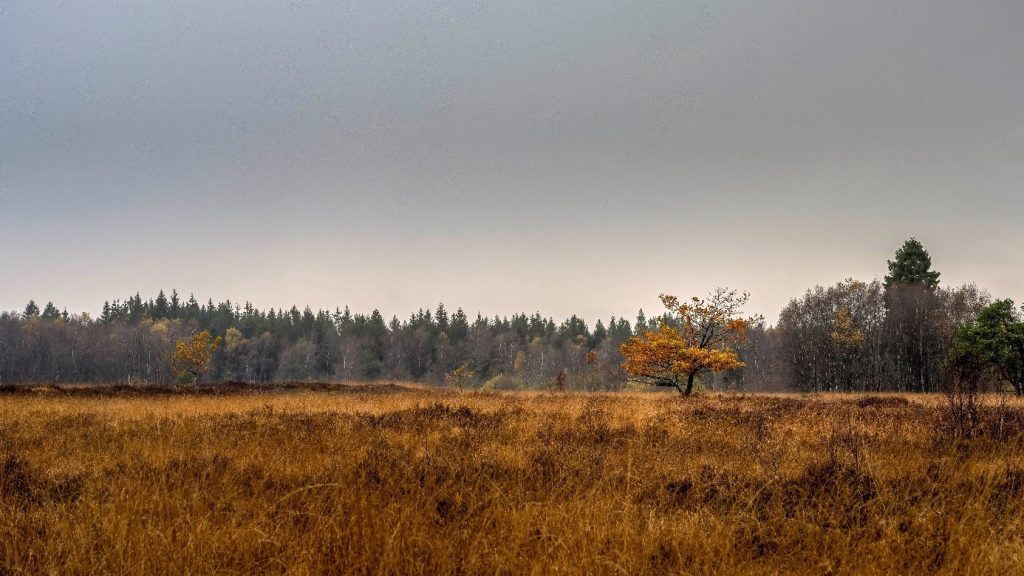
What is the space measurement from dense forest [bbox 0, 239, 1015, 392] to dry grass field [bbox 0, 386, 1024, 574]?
18354mm

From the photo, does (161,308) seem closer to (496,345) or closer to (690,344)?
(496,345)

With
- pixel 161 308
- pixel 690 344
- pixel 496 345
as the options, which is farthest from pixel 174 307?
pixel 690 344

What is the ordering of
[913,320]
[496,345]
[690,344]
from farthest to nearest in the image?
[496,345] < [913,320] < [690,344]

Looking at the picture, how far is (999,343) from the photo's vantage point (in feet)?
91.6

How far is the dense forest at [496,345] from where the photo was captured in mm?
48750

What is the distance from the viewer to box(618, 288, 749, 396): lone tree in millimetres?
22884

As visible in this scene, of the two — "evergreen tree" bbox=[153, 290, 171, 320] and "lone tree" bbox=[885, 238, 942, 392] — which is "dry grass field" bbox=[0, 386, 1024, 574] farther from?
"evergreen tree" bbox=[153, 290, 171, 320]

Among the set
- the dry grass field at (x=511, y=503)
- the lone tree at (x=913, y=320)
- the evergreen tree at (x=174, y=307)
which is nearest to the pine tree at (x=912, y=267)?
the lone tree at (x=913, y=320)

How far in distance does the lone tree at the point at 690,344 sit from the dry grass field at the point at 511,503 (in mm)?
13737

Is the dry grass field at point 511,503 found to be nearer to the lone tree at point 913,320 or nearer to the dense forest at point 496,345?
the dense forest at point 496,345

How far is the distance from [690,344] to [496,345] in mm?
89958

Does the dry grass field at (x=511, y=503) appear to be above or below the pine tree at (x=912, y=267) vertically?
below

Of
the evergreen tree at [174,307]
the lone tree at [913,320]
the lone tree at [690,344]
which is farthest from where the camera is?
the evergreen tree at [174,307]

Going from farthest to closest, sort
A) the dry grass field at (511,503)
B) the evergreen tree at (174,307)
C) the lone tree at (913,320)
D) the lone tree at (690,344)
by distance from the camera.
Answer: the evergreen tree at (174,307) → the lone tree at (913,320) → the lone tree at (690,344) → the dry grass field at (511,503)
